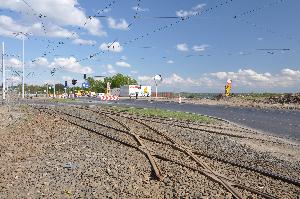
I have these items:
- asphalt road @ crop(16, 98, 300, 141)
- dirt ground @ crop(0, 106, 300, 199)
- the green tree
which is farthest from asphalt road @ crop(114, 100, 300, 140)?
the green tree

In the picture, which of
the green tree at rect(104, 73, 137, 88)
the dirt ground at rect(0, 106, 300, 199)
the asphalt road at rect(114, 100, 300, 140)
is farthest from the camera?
the green tree at rect(104, 73, 137, 88)

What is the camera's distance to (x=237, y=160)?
516 inches

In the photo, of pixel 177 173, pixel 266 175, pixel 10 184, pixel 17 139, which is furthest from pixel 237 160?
pixel 17 139

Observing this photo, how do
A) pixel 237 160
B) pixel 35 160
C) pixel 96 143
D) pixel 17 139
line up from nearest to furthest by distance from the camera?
pixel 35 160 → pixel 237 160 → pixel 96 143 → pixel 17 139

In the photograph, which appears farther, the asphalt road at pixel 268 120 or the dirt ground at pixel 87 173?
the asphalt road at pixel 268 120

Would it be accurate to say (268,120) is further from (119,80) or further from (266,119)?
(119,80)

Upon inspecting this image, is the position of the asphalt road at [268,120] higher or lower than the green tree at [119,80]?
lower

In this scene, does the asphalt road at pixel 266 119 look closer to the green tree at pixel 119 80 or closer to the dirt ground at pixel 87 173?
the dirt ground at pixel 87 173

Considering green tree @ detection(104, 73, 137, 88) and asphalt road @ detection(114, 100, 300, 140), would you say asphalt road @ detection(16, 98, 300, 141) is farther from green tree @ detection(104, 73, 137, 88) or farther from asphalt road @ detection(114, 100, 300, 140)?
green tree @ detection(104, 73, 137, 88)

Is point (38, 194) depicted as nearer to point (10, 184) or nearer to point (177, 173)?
point (10, 184)

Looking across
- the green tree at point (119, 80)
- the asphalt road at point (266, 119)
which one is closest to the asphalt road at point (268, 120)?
the asphalt road at point (266, 119)

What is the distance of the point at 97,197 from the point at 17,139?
9583mm

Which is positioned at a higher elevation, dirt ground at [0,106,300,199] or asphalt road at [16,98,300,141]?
dirt ground at [0,106,300,199]

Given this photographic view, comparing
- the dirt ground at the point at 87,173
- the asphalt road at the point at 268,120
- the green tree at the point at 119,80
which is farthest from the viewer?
the green tree at the point at 119,80
